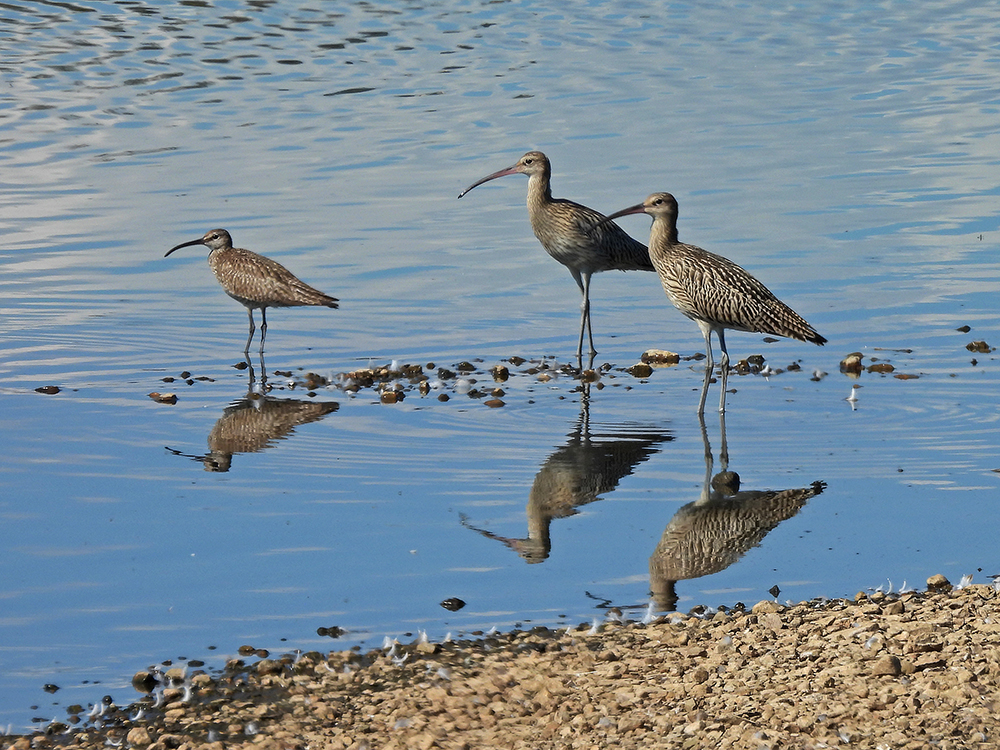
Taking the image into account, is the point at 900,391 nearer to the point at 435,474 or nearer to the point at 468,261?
the point at 435,474

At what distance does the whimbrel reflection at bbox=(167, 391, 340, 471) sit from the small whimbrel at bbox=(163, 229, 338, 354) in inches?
63.3

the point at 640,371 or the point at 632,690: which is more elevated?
the point at 640,371

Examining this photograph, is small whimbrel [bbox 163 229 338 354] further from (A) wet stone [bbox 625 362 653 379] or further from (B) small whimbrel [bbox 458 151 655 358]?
(A) wet stone [bbox 625 362 653 379]

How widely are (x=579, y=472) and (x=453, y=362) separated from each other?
310cm

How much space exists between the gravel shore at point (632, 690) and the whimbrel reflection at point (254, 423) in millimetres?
4031

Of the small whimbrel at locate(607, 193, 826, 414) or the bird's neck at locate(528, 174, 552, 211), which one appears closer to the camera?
the small whimbrel at locate(607, 193, 826, 414)

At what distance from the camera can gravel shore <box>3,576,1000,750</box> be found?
679cm

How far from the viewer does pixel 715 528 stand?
10023 millimetres

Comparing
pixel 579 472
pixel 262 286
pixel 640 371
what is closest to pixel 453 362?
pixel 640 371

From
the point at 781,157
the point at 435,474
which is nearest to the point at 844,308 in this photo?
the point at 435,474

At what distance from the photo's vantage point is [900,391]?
43.0ft

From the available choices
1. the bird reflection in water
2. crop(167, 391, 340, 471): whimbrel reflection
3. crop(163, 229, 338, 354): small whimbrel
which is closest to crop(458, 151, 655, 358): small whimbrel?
crop(163, 229, 338, 354): small whimbrel

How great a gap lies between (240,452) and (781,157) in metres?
13.4

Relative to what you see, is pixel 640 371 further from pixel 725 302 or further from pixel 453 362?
pixel 453 362
